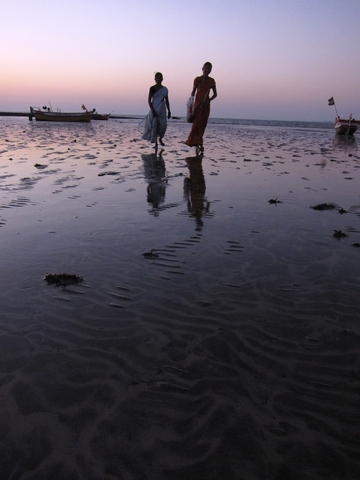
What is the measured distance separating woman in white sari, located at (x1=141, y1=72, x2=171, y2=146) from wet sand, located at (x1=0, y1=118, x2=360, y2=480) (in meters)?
8.80

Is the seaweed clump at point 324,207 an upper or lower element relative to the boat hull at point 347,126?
lower

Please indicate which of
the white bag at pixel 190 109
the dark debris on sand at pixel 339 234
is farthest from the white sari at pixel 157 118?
the dark debris on sand at pixel 339 234

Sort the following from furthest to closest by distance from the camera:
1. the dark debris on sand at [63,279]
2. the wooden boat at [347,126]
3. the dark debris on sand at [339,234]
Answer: the wooden boat at [347,126]
the dark debris on sand at [339,234]
the dark debris on sand at [63,279]

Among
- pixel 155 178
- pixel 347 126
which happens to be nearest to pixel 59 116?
pixel 347 126

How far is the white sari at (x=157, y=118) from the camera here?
43.6 ft

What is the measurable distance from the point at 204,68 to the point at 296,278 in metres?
10.2

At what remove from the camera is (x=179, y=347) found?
8.63 ft

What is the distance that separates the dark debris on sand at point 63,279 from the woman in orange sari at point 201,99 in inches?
409

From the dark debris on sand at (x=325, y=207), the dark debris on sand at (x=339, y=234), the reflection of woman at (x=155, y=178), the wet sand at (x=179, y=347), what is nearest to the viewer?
the wet sand at (x=179, y=347)

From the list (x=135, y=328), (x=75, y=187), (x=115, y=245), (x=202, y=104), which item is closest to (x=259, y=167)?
(x=202, y=104)

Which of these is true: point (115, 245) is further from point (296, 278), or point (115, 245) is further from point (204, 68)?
point (204, 68)

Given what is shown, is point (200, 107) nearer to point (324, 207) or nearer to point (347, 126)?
point (324, 207)

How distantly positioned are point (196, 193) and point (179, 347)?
535 cm

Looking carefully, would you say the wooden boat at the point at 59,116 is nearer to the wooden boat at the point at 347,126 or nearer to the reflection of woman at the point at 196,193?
the wooden boat at the point at 347,126
